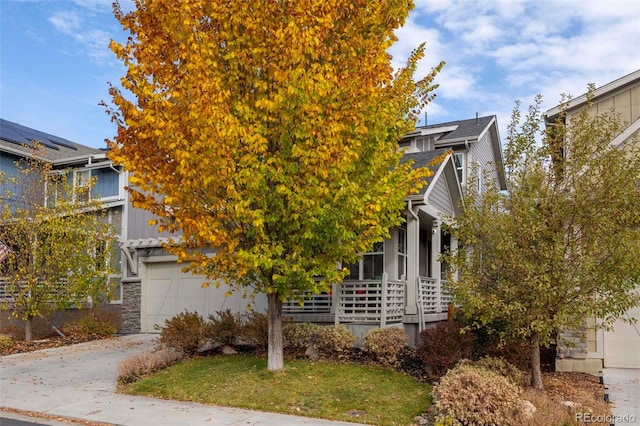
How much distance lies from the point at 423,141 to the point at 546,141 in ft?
41.9

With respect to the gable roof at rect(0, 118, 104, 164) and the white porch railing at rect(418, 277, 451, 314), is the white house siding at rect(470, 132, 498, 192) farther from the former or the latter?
the gable roof at rect(0, 118, 104, 164)

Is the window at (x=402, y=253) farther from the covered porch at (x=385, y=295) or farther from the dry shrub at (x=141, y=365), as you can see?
the dry shrub at (x=141, y=365)

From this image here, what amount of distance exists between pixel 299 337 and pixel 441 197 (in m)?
6.45

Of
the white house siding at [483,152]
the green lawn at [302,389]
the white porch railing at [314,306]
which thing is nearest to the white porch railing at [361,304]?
the white porch railing at [314,306]

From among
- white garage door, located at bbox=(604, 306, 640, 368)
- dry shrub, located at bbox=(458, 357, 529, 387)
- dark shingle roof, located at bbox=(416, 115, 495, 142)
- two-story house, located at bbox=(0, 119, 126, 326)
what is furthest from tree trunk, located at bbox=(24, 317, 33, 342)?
white garage door, located at bbox=(604, 306, 640, 368)

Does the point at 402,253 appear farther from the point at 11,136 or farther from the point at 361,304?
the point at 11,136

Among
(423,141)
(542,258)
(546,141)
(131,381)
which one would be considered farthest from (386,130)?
(423,141)

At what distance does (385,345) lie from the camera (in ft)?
39.7

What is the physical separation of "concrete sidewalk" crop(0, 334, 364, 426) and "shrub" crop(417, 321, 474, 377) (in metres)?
3.03

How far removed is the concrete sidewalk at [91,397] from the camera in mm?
8586

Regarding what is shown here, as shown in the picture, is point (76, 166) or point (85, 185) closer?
point (85, 185)

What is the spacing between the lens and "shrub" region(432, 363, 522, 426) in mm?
7883

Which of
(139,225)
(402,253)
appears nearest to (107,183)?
(139,225)

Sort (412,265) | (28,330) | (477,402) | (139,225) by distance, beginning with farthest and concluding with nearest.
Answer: (139,225), (28,330), (412,265), (477,402)
